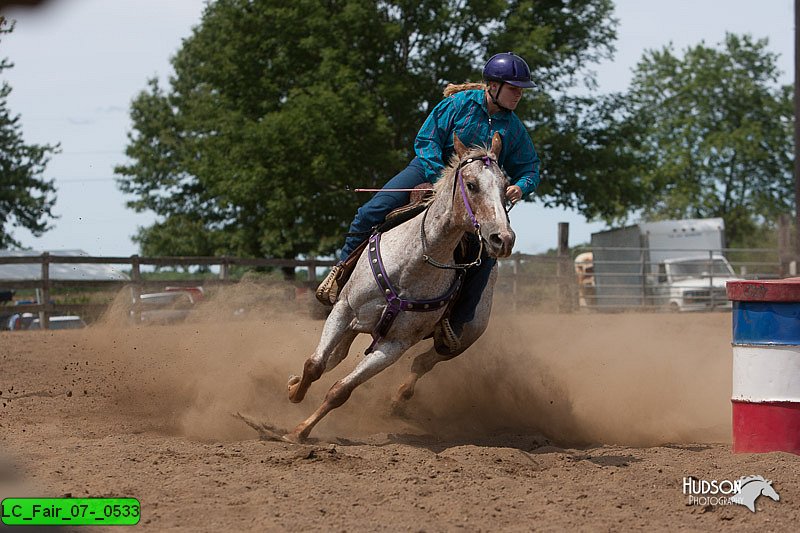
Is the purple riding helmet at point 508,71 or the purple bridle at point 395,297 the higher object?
the purple riding helmet at point 508,71

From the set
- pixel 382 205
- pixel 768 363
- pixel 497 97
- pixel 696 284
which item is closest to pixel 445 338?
pixel 382 205

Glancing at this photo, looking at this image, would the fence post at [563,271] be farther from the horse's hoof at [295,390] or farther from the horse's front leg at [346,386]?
the horse's front leg at [346,386]

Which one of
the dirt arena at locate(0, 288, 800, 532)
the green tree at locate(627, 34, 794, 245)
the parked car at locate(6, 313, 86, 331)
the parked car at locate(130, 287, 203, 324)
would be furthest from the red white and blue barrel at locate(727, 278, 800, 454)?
the green tree at locate(627, 34, 794, 245)

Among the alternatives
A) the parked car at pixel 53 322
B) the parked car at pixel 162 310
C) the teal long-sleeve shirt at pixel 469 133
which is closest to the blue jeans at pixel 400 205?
the teal long-sleeve shirt at pixel 469 133

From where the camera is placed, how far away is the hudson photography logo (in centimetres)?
414

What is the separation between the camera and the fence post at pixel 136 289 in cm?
1416

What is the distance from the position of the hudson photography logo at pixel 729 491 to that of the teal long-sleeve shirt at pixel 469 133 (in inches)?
84.1

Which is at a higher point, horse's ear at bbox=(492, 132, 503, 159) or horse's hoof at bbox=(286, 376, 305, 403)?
horse's ear at bbox=(492, 132, 503, 159)

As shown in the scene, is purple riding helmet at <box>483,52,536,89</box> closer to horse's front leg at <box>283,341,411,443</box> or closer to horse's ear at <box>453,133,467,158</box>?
horse's ear at <box>453,133,467,158</box>

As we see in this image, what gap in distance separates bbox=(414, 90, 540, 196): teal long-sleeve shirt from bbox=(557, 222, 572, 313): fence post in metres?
13.8

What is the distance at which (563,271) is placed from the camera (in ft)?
67.6

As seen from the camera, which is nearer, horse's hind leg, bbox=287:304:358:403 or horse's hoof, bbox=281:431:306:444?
horse's hoof, bbox=281:431:306:444

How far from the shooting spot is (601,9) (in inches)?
1044

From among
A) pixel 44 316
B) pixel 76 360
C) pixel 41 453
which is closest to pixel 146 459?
pixel 41 453
